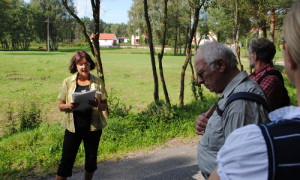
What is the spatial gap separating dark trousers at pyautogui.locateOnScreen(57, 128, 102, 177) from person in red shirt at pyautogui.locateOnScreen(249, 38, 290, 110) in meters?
2.20

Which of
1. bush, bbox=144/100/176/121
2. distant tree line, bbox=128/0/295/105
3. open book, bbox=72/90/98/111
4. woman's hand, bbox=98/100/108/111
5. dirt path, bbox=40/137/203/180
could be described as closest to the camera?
open book, bbox=72/90/98/111

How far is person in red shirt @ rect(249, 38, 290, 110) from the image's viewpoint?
3.14 metres

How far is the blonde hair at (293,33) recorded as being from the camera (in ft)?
3.22

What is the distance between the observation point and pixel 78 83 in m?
4.00

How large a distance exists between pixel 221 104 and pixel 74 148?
7.83 ft

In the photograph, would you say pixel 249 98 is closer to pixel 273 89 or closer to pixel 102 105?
pixel 273 89

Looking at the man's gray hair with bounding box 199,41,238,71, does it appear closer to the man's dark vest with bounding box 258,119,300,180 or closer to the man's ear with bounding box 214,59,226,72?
the man's ear with bounding box 214,59,226,72

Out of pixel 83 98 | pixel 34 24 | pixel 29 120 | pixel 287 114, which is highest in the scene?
pixel 34 24

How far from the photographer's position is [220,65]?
216 centimetres

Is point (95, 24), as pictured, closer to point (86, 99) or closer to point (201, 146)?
point (86, 99)

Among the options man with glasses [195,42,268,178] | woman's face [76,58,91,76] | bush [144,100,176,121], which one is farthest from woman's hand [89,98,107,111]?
bush [144,100,176,121]

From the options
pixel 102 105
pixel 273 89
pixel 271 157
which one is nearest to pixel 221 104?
pixel 271 157

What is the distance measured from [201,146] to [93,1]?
227 inches

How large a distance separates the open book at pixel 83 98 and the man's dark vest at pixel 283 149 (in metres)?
2.87
